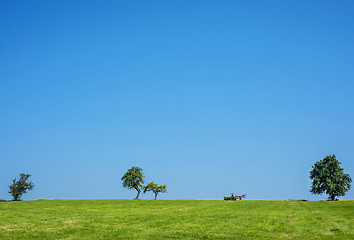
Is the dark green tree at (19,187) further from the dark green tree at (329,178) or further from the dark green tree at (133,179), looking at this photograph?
the dark green tree at (329,178)

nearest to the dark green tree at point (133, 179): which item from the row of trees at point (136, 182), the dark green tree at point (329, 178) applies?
the row of trees at point (136, 182)

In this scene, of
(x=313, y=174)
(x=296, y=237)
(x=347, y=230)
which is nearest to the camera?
(x=296, y=237)

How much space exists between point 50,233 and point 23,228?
412 centimetres

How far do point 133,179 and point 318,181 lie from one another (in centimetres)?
6701

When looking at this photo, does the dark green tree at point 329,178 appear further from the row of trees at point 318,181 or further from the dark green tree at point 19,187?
A: the dark green tree at point 19,187

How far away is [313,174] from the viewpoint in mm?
125312

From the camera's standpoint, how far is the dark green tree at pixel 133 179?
123m

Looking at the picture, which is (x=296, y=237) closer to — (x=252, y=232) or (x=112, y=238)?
(x=252, y=232)

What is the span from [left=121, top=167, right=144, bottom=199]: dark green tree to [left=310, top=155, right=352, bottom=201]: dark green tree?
6316 cm

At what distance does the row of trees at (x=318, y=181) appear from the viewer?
390 ft

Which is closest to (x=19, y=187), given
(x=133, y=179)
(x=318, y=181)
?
(x=133, y=179)

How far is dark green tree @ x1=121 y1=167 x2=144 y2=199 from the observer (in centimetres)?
12344

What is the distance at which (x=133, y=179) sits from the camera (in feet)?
407

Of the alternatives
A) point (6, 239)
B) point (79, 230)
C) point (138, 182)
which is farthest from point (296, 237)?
point (138, 182)
